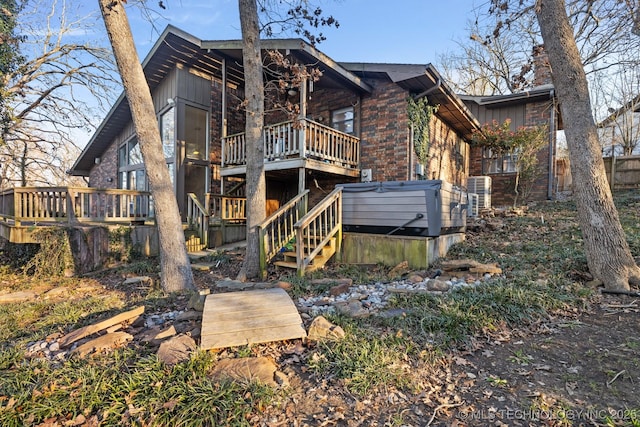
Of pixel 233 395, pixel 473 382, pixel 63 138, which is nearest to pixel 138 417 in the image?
pixel 233 395

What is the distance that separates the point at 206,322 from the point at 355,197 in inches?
161

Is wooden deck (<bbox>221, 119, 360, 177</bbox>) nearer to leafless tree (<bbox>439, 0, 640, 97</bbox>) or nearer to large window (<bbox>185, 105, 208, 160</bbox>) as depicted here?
large window (<bbox>185, 105, 208, 160</bbox>)

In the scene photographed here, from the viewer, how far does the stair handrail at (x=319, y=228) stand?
5160 millimetres

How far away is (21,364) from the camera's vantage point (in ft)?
7.70

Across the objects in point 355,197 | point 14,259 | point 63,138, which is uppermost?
point 63,138

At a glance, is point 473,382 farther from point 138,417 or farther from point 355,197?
point 355,197

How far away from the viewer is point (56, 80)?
12227 mm

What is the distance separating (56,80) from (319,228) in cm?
1322

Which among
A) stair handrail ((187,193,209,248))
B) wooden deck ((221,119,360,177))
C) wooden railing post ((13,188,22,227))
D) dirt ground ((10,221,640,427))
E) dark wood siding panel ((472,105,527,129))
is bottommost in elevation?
dirt ground ((10,221,640,427))

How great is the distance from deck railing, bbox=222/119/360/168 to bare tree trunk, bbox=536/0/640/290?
473 cm

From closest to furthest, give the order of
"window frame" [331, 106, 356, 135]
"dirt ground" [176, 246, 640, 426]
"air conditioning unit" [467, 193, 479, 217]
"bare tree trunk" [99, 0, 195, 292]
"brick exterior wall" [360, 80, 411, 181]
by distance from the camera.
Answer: "dirt ground" [176, 246, 640, 426] < "bare tree trunk" [99, 0, 195, 292] < "brick exterior wall" [360, 80, 411, 181] < "air conditioning unit" [467, 193, 479, 217] < "window frame" [331, 106, 356, 135]

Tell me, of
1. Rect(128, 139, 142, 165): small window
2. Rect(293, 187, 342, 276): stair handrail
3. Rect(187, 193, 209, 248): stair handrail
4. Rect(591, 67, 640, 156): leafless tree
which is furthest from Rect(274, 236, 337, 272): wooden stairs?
Rect(591, 67, 640, 156): leafless tree

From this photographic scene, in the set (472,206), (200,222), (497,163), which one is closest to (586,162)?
(472,206)

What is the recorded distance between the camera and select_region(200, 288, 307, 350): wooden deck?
2.43 m
